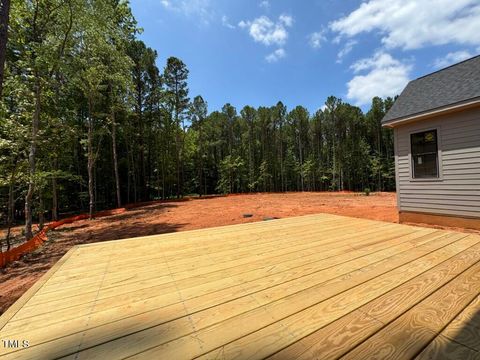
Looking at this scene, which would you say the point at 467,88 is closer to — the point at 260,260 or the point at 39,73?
the point at 260,260

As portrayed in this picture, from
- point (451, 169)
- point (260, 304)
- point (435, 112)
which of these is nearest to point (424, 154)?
point (451, 169)

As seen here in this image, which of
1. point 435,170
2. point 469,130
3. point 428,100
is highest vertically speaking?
point 428,100

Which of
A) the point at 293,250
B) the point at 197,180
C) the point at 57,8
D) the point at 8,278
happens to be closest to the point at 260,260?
the point at 293,250

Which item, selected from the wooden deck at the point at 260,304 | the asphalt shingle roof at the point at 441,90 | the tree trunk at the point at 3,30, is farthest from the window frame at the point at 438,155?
the tree trunk at the point at 3,30

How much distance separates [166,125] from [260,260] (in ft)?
73.5

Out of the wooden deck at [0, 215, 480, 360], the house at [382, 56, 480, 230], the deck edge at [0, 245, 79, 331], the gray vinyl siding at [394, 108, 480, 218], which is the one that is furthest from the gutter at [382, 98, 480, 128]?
the deck edge at [0, 245, 79, 331]

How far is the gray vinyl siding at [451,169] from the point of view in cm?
476

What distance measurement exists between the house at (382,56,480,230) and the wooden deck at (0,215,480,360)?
9.10 feet

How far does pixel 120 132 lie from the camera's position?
1881 cm

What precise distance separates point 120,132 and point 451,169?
2080 cm

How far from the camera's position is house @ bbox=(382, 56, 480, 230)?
4789mm

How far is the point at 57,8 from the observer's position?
748 centimetres

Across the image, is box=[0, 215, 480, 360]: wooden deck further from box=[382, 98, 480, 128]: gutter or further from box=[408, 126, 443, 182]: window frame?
box=[382, 98, 480, 128]: gutter

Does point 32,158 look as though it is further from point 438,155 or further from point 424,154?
point 438,155
